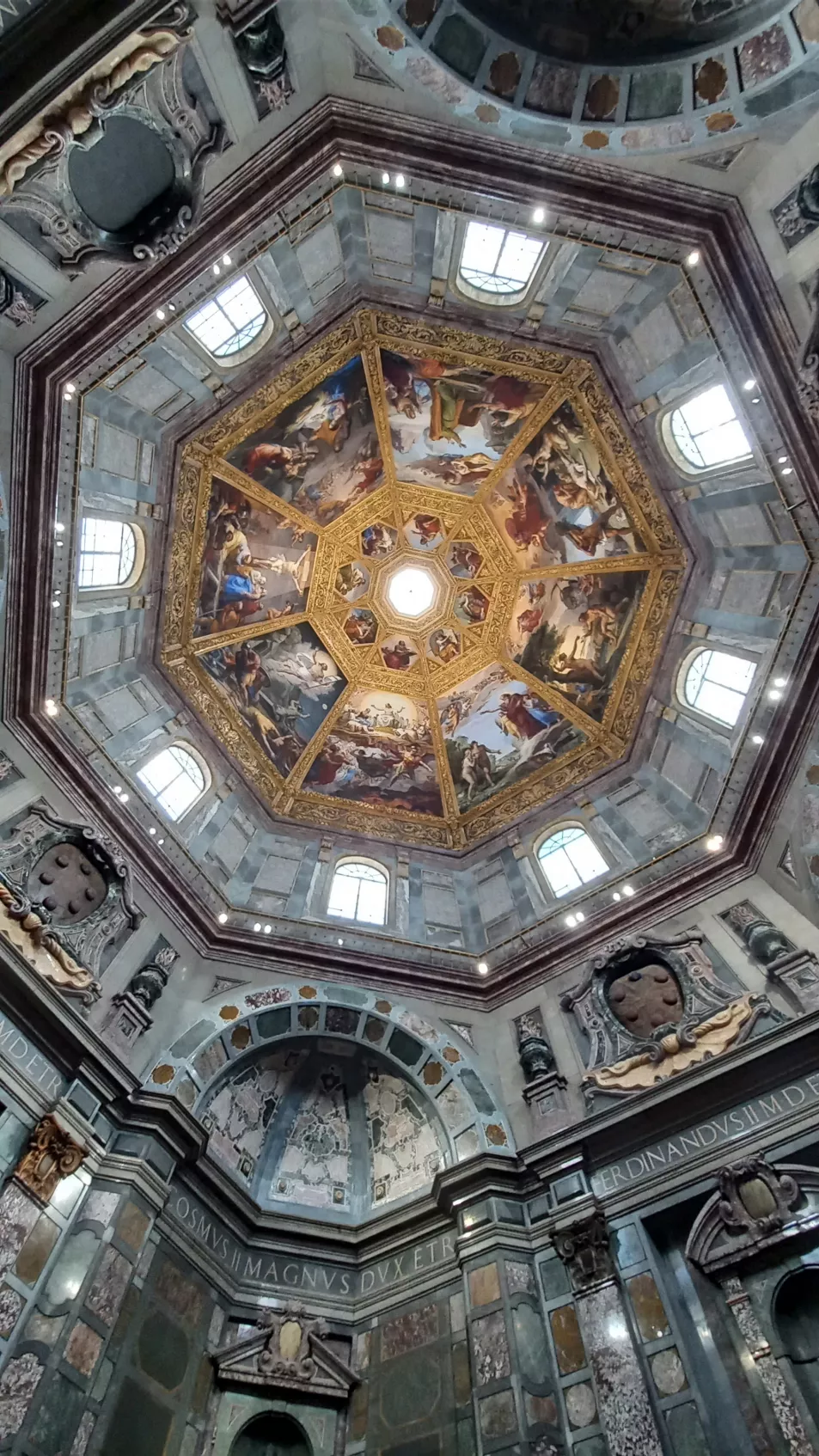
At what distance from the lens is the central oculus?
23.4m

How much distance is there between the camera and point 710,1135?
12.2 meters

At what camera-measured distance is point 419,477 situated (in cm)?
2145

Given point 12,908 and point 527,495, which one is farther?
point 527,495

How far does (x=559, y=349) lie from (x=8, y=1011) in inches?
616

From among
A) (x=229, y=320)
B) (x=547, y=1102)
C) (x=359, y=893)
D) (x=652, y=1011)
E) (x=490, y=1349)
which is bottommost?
(x=490, y=1349)

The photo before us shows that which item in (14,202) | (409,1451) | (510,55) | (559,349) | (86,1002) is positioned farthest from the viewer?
(559,349)

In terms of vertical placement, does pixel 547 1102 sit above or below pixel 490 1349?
above

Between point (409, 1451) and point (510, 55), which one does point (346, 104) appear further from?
point (409, 1451)

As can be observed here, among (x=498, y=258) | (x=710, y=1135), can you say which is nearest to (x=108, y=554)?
(x=498, y=258)

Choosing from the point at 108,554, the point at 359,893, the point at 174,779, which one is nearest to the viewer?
the point at 108,554

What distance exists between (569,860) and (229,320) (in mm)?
13360

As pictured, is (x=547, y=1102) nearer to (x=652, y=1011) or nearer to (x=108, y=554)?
(x=652, y=1011)

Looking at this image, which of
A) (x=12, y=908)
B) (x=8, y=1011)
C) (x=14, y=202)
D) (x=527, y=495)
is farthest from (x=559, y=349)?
(x=8, y=1011)

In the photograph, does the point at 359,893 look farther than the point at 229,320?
Yes
